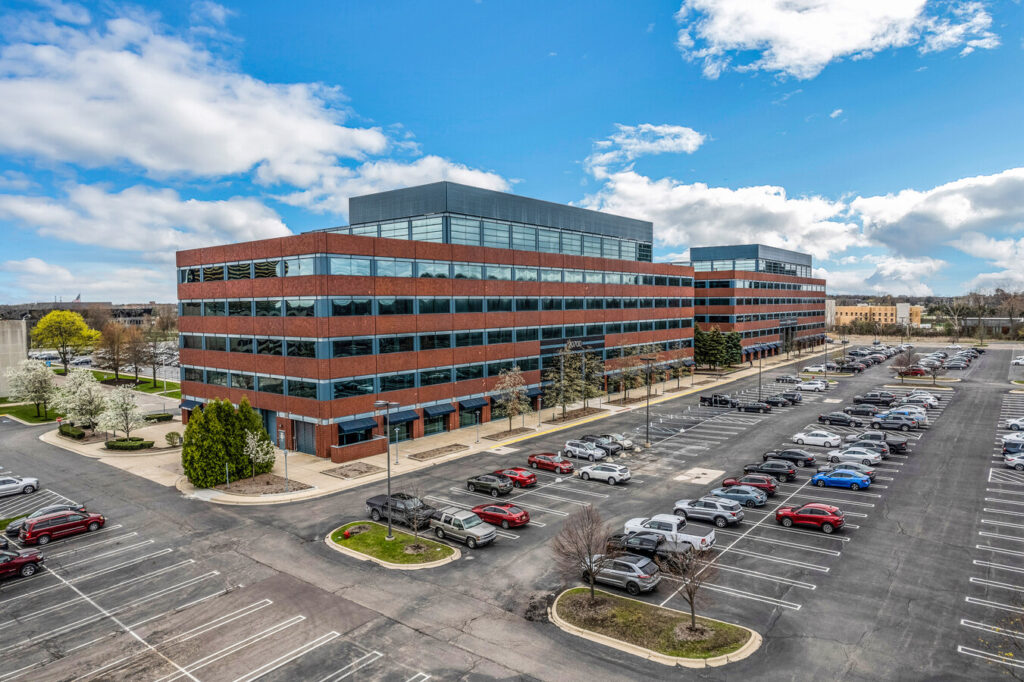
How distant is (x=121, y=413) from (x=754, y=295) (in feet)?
372

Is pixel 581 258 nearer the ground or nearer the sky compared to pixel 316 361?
nearer the sky

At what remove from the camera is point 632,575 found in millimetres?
24766

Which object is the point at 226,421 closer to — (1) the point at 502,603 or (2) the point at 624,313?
(1) the point at 502,603

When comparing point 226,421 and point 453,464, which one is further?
point 453,464

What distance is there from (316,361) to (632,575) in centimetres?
3299

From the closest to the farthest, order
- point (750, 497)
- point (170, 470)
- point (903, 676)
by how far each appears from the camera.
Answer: point (903, 676) → point (750, 497) → point (170, 470)

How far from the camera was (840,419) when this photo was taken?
6062 centimetres

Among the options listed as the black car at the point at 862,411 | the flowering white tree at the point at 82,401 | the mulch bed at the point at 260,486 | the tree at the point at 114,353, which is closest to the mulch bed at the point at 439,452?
the mulch bed at the point at 260,486

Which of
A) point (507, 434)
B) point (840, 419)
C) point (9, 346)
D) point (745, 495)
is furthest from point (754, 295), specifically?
point (9, 346)

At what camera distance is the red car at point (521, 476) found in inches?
1598

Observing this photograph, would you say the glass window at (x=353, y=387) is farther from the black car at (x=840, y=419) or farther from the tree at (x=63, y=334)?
the tree at (x=63, y=334)

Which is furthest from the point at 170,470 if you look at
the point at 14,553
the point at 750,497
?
the point at 750,497

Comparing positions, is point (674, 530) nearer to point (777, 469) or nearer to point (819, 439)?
point (777, 469)

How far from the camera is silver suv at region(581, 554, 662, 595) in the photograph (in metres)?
24.6
